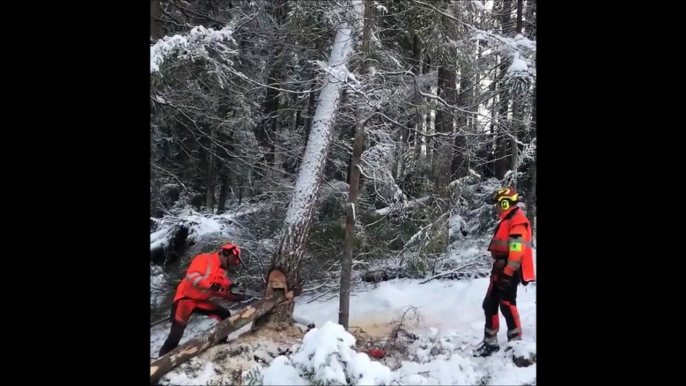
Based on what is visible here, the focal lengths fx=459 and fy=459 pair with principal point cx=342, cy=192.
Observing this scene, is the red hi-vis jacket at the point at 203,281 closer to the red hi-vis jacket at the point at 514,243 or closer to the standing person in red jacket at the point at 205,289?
the standing person in red jacket at the point at 205,289

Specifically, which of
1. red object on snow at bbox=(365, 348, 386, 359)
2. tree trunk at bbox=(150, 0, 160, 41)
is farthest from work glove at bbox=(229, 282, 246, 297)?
tree trunk at bbox=(150, 0, 160, 41)

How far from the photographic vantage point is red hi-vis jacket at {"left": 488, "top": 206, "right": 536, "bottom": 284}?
2.99 meters

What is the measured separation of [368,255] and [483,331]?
0.90m

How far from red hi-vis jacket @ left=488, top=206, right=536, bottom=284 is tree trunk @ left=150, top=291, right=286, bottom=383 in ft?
5.02

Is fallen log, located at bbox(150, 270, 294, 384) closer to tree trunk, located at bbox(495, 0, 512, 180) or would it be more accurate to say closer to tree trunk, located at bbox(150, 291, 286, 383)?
tree trunk, located at bbox(150, 291, 286, 383)

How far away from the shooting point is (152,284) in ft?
10.3

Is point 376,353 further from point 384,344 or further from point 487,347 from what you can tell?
point 487,347

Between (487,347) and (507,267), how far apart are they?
54 cm

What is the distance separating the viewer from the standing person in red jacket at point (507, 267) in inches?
118

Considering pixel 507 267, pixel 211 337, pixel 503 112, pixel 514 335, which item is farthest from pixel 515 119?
pixel 211 337

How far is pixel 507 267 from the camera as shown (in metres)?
3.02

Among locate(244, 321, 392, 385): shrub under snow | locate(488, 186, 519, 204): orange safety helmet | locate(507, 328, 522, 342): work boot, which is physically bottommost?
locate(244, 321, 392, 385): shrub under snow

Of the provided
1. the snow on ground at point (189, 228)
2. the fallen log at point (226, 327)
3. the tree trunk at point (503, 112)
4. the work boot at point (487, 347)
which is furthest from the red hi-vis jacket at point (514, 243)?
the snow on ground at point (189, 228)
